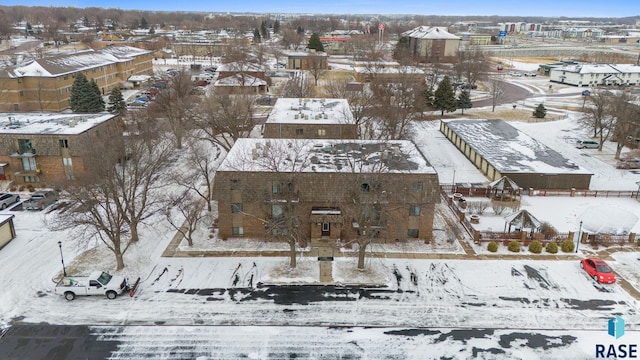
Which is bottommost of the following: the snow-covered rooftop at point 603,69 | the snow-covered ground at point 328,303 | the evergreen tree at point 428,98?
the snow-covered ground at point 328,303

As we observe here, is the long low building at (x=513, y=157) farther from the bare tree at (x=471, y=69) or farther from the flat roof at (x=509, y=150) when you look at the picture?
the bare tree at (x=471, y=69)

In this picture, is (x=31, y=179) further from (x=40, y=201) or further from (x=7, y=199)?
(x=40, y=201)

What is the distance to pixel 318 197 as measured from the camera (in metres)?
31.9

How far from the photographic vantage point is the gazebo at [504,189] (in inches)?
1612

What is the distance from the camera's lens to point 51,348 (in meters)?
22.2

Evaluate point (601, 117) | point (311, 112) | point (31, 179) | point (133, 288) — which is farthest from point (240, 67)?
point (133, 288)

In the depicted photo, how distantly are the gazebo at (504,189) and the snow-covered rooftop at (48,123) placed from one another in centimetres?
3792

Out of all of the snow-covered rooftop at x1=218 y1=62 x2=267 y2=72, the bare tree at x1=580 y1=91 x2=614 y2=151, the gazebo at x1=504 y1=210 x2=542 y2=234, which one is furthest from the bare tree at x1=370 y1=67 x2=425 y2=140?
the snow-covered rooftop at x1=218 y1=62 x2=267 y2=72

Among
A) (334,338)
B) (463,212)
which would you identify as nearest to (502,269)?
(463,212)

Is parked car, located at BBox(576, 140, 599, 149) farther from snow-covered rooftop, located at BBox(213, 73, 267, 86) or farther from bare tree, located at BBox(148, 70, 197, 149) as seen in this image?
snow-covered rooftop, located at BBox(213, 73, 267, 86)

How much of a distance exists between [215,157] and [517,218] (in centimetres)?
3219

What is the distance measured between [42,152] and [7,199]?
5805 mm

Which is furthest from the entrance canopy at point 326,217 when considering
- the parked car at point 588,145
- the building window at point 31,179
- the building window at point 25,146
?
the parked car at point 588,145

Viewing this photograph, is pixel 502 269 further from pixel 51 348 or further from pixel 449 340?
pixel 51 348
